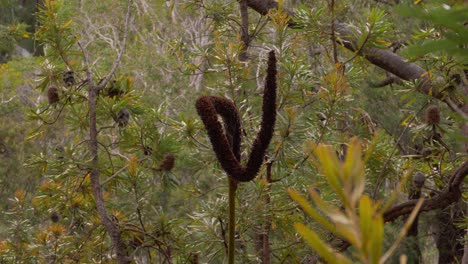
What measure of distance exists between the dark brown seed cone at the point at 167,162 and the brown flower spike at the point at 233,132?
2.87 ft

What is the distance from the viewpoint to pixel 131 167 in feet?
6.42

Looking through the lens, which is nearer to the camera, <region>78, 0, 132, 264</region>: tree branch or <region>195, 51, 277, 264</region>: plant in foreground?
<region>195, 51, 277, 264</region>: plant in foreground

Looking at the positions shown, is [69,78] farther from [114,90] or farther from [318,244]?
[318,244]

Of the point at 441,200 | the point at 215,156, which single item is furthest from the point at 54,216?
the point at 441,200

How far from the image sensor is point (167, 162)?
6.13 feet

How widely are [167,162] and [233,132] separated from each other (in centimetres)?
92

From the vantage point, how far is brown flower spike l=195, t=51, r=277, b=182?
0.86m

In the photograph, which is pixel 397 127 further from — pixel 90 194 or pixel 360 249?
pixel 360 249

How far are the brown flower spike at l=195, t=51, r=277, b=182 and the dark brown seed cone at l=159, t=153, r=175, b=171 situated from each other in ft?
2.87

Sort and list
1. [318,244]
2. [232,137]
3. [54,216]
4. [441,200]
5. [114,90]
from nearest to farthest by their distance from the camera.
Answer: [318,244] → [232,137] → [441,200] → [114,90] → [54,216]

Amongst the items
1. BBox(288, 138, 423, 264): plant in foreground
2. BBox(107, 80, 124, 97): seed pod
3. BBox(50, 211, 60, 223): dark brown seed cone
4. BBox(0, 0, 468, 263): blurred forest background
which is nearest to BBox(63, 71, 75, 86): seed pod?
BBox(0, 0, 468, 263): blurred forest background

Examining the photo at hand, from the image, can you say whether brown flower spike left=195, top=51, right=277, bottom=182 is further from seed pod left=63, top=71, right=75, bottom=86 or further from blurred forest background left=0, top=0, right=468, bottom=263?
seed pod left=63, top=71, right=75, bottom=86

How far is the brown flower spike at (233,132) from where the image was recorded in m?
0.86

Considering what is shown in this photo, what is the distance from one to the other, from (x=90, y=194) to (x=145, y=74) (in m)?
8.16
